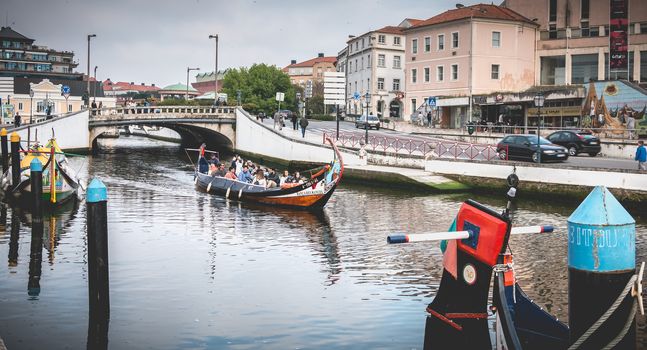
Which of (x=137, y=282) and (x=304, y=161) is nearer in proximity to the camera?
(x=137, y=282)

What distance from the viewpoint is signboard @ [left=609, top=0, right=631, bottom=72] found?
51.8 meters

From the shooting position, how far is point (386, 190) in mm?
37594

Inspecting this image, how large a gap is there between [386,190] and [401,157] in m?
4.41

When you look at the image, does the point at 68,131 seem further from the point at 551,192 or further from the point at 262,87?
the point at 262,87

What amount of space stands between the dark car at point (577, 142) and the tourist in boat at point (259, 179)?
1852 cm

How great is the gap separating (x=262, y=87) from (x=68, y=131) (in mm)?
52269

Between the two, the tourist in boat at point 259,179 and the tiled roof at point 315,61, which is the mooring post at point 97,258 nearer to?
the tourist in boat at point 259,179

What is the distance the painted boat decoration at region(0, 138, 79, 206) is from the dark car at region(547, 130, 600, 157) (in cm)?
2708

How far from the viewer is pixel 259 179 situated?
3297cm

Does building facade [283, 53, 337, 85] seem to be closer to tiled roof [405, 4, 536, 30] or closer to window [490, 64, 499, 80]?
tiled roof [405, 4, 536, 30]

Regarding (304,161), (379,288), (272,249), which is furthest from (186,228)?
(304,161)

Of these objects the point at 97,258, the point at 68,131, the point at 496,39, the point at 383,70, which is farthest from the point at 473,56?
the point at 97,258

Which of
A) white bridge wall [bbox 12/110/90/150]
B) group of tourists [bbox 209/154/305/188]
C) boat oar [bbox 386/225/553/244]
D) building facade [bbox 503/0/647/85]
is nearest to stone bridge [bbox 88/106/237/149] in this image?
white bridge wall [bbox 12/110/90/150]

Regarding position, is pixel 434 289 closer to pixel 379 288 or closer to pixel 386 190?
pixel 379 288
